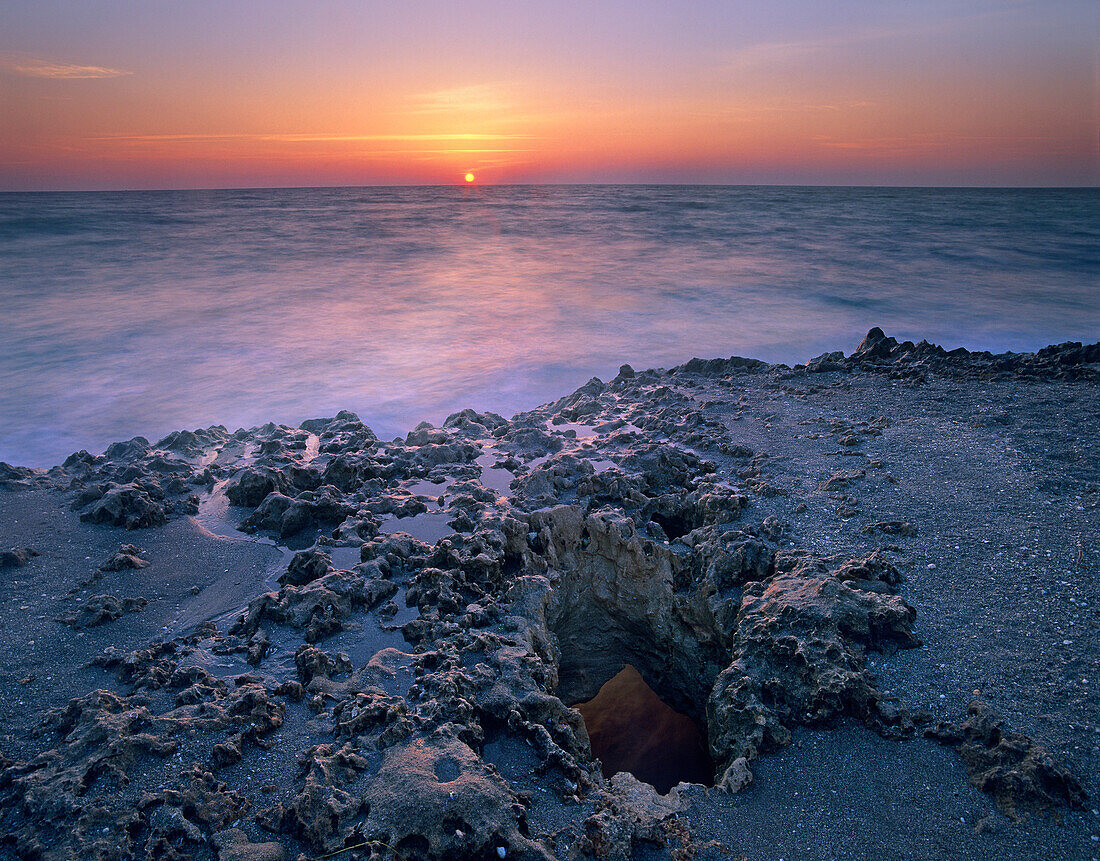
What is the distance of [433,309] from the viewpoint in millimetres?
13852

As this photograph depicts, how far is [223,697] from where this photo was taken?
9.62 feet

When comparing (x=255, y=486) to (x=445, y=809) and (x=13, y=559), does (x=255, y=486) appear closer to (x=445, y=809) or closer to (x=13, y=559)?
(x=13, y=559)

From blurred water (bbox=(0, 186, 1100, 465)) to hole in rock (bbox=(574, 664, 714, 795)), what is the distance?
4270 mm

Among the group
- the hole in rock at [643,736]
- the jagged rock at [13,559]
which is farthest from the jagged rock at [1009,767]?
the jagged rock at [13,559]

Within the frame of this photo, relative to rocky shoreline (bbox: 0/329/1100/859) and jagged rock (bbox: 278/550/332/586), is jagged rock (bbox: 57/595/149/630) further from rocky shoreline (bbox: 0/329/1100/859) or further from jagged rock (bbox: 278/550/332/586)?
jagged rock (bbox: 278/550/332/586)

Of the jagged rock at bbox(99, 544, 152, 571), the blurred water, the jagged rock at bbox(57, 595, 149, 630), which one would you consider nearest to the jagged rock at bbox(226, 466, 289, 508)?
the jagged rock at bbox(99, 544, 152, 571)

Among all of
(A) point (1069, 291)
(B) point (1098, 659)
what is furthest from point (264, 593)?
(A) point (1069, 291)

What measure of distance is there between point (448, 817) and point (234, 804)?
0.88 meters

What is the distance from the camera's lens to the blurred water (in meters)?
8.67

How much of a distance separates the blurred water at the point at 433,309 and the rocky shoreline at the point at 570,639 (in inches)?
123

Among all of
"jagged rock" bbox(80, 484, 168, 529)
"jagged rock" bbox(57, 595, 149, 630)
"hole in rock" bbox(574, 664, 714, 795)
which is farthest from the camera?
"jagged rock" bbox(80, 484, 168, 529)

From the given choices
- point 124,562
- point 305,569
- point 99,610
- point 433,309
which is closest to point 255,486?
point 124,562

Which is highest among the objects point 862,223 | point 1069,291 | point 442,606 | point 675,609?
point 862,223

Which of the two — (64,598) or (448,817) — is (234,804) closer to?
(448,817)
